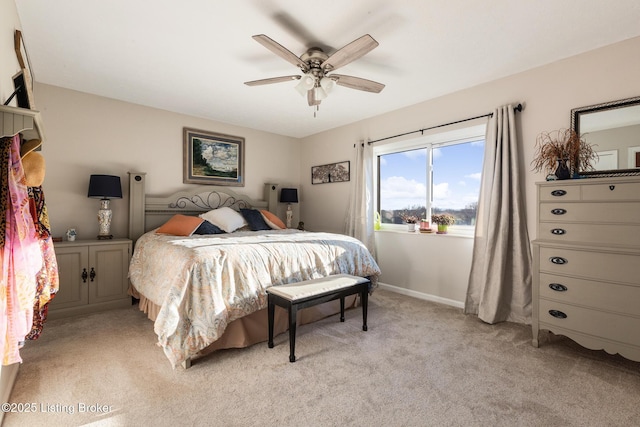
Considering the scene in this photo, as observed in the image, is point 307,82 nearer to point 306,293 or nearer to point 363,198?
point 306,293

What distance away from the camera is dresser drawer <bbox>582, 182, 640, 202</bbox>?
2111 mm

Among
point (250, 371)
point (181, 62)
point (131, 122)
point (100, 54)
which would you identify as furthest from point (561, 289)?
point (131, 122)

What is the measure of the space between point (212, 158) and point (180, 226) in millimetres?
1464

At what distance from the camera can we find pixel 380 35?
2.43 meters

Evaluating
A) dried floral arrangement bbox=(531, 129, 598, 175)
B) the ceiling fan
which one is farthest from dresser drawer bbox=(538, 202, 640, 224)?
the ceiling fan

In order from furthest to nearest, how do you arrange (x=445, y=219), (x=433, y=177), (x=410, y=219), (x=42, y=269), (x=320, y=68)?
(x=410, y=219)
(x=433, y=177)
(x=445, y=219)
(x=320, y=68)
(x=42, y=269)

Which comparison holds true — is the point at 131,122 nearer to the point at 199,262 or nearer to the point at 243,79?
the point at 243,79

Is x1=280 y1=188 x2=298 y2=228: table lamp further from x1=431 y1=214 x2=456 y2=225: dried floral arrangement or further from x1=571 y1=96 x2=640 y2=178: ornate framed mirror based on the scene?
x1=571 y1=96 x2=640 y2=178: ornate framed mirror

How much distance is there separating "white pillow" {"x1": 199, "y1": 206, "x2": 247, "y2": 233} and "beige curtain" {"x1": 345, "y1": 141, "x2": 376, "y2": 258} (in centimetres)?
171

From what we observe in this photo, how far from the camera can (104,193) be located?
341cm

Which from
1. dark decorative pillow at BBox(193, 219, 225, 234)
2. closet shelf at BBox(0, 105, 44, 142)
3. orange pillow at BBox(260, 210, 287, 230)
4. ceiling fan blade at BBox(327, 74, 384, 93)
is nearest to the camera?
closet shelf at BBox(0, 105, 44, 142)

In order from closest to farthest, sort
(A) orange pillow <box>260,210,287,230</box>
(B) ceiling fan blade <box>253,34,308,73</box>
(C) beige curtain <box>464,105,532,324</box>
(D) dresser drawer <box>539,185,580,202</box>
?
(B) ceiling fan blade <box>253,34,308,73</box> < (D) dresser drawer <box>539,185,580,202</box> < (C) beige curtain <box>464,105,532,324</box> < (A) orange pillow <box>260,210,287,230</box>

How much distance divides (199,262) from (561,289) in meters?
2.86

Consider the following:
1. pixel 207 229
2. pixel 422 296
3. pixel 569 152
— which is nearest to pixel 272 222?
pixel 207 229
